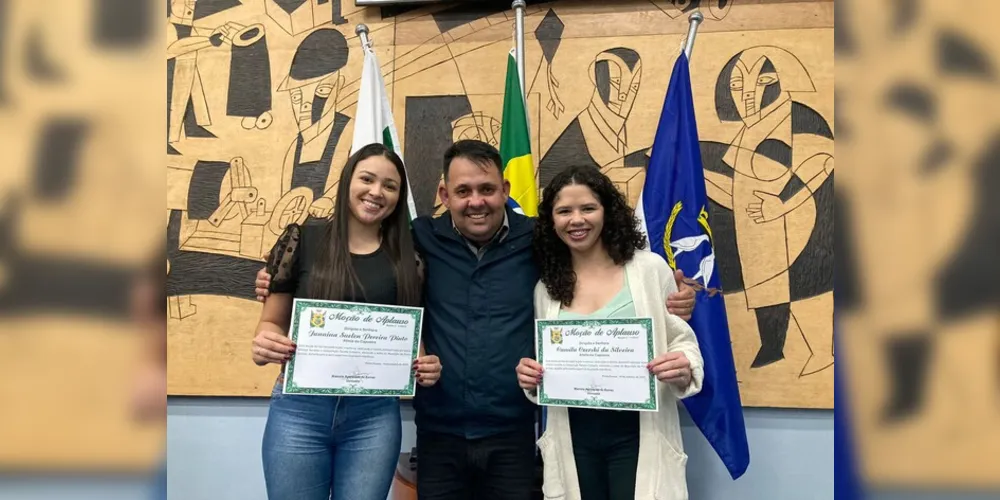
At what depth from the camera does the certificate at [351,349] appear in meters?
1.69

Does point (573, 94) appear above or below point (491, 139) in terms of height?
above

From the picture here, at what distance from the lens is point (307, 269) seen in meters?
1.78

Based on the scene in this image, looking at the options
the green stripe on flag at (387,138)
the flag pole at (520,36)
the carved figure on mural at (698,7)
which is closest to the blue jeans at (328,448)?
the green stripe on flag at (387,138)

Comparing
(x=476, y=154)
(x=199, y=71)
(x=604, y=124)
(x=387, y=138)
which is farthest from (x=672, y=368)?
(x=199, y=71)

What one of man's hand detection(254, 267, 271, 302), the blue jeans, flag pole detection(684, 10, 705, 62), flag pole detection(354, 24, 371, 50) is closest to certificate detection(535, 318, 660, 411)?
the blue jeans

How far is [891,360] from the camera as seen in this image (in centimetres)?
28

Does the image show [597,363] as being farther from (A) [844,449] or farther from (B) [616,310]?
(A) [844,449]

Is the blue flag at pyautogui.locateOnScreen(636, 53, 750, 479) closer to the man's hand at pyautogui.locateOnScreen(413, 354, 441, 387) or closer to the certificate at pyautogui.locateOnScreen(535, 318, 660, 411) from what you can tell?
the certificate at pyautogui.locateOnScreen(535, 318, 660, 411)

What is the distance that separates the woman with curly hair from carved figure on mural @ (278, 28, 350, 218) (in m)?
1.34

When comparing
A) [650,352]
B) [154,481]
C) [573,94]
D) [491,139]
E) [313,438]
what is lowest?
[313,438]

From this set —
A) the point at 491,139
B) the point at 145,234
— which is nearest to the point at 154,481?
the point at 145,234

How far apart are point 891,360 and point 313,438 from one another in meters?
1.71

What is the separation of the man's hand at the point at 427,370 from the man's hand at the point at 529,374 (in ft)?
0.83

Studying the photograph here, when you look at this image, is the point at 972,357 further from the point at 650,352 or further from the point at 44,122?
the point at 650,352
